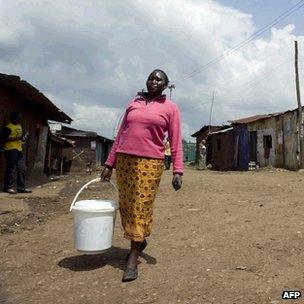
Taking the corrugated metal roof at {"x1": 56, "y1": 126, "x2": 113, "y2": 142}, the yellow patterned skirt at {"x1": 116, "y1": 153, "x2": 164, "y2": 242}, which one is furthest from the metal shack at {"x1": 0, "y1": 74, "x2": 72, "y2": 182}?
the corrugated metal roof at {"x1": 56, "y1": 126, "x2": 113, "y2": 142}

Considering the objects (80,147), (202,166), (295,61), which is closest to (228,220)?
(295,61)

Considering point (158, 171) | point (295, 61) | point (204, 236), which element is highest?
point (295, 61)

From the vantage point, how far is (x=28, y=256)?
14.2 ft

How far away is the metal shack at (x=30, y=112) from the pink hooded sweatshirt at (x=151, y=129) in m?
5.71

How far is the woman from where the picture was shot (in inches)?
142

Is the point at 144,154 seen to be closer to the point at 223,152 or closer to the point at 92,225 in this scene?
the point at 92,225

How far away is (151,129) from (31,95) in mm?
8174

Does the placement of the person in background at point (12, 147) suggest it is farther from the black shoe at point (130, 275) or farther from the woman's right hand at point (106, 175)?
the black shoe at point (130, 275)

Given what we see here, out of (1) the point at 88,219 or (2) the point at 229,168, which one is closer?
(1) the point at 88,219

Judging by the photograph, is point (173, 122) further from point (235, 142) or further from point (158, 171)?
point (235, 142)

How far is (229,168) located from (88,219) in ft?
70.8

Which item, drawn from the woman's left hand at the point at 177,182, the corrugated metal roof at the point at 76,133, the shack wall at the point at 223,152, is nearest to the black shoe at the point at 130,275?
the woman's left hand at the point at 177,182

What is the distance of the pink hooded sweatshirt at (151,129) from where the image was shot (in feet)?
11.9

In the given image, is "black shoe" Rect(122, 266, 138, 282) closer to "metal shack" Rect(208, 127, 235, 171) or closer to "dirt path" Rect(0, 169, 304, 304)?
"dirt path" Rect(0, 169, 304, 304)
